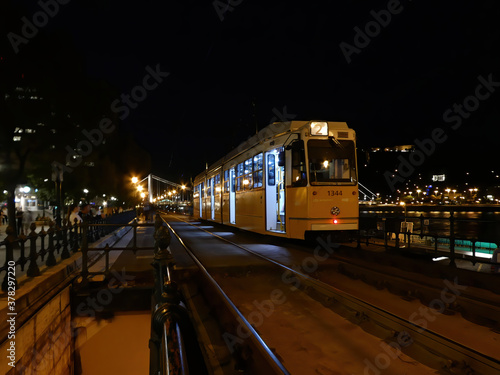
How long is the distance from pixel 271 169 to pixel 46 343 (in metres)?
8.16

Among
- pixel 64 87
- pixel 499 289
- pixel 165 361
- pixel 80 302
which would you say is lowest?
pixel 80 302

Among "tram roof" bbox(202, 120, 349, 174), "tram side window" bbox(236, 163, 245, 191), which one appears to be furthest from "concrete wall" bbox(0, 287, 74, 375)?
"tram side window" bbox(236, 163, 245, 191)

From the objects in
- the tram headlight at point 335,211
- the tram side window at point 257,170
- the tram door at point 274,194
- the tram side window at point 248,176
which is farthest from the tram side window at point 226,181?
the tram headlight at point 335,211

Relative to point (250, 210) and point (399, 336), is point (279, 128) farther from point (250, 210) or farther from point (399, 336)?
point (399, 336)

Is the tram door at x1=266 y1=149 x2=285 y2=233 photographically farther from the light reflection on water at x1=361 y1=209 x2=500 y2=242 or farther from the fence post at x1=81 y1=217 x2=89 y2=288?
the fence post at x1=81 y1=217 x2=89 y2=288

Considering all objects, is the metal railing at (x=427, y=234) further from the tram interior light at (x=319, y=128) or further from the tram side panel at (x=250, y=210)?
the tram side panel at (x=250, y=210)

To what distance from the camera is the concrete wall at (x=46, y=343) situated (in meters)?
5.76

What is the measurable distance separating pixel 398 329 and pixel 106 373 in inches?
284

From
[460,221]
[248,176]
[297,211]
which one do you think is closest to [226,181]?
[248,176]

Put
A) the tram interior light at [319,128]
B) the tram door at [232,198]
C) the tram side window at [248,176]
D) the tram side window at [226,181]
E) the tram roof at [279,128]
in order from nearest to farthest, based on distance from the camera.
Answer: the tram interior light at [319,128], the tram roof at [279,128], the tram side window at [248,176], the tram door at [232,198], the tram side window at [226,181]

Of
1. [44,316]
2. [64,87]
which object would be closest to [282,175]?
[44,316]

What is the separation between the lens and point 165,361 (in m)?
2.50

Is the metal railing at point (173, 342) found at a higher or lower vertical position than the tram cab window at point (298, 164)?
lower

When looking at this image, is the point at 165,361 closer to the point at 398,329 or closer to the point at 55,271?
the point at 398,329
